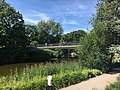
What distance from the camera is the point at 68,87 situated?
705 inches

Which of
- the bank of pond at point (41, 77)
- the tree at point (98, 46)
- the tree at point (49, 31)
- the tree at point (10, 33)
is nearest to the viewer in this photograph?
the bank of pond at point (41, 77)

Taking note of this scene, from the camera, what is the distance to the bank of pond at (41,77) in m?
14.9

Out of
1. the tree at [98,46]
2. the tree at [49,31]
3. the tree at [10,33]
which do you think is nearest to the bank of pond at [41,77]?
the tree at [98,46]

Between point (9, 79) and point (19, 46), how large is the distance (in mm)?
38126

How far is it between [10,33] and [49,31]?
43.1 meters

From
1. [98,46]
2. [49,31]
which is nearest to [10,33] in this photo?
[98,46]

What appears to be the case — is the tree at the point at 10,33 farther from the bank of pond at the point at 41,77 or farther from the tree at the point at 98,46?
the bank of pond at the point at 41,77

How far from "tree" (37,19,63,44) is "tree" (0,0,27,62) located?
3358cm

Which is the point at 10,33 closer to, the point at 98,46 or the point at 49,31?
the point at 98,46

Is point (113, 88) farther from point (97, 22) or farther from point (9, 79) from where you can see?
point (97, 22)

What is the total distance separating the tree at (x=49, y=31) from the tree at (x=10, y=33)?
33581 mm

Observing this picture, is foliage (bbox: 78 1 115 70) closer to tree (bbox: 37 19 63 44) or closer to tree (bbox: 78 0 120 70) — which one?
tree (bbox: 78 0 120 70)

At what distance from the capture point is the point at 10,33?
5262cm

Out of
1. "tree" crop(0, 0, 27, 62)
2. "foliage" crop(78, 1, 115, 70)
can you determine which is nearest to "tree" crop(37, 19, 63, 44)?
"tree" crop(0, 0, 27, 62)
